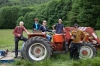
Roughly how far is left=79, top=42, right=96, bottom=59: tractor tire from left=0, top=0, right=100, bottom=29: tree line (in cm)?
3632

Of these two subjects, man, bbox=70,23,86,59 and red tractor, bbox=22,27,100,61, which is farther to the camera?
man, bbox=70,23,86,59

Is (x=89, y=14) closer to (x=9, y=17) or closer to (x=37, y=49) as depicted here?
(x=37, y=49)

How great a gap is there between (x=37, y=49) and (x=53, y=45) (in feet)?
2.44

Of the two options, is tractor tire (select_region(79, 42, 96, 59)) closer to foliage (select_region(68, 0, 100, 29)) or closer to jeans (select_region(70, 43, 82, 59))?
jeans (select_region(70, 43, 82, 59))

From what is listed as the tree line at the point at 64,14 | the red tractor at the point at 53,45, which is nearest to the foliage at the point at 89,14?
the tree line at the point at 64,14

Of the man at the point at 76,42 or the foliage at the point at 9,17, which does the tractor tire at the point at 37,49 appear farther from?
the foliage at the point at 9,17

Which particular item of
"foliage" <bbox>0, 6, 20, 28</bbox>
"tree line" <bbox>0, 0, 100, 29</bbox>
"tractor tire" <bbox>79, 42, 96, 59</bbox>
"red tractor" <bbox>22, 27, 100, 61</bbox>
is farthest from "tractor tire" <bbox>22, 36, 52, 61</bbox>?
"foliage" <bbox>0, 6, 20, 28</bbox>

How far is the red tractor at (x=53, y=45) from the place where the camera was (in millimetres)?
9375

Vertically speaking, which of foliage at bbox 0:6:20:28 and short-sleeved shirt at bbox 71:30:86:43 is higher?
short-sleeved shirt at bbox 71:30:86:43

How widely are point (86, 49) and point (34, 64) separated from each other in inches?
89.0

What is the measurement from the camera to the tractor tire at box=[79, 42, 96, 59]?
9.52 meters

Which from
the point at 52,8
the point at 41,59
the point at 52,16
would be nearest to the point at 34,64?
the point at 41,59

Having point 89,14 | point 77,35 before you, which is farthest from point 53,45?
point 89,14

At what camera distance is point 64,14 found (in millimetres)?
63719
